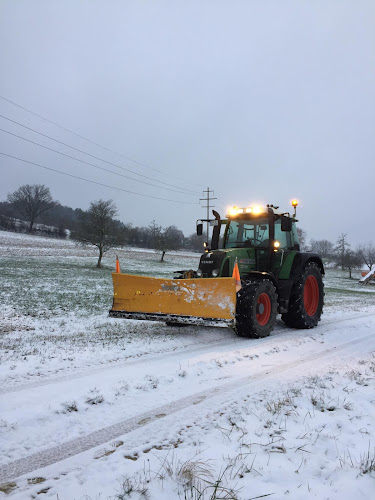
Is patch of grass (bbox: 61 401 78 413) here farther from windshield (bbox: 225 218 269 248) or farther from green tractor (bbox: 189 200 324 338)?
windshield (bbox: 225 218 269 248)

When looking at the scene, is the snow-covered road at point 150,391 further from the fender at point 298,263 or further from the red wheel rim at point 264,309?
the fender at point 298,263

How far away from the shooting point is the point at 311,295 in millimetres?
8609

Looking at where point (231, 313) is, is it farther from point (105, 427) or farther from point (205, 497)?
point (205, 497)

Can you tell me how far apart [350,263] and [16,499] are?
5100 centimetres

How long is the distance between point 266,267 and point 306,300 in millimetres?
1709

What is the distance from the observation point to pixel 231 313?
5.97 meters

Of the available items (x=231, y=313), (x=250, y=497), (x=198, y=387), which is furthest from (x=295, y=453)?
(x=231, y=313)

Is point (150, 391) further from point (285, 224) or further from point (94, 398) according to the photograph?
point (285, 224)

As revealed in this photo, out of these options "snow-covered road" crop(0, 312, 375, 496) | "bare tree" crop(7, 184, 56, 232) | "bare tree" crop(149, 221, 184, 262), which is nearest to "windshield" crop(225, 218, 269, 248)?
"snow-covered road" crop(0, 312, 375, 496)

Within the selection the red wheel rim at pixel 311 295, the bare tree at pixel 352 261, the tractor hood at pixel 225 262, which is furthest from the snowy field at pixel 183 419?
the bare tree at pixel 352 261

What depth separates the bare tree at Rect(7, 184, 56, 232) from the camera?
7831 centimetres

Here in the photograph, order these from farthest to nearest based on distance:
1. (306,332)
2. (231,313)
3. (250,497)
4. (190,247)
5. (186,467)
A: (190,247) < (306,332) < (231,313) < (186,467) < (250,497)

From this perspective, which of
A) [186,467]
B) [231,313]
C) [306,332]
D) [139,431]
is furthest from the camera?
[306,332]

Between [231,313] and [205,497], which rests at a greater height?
[231,313]
